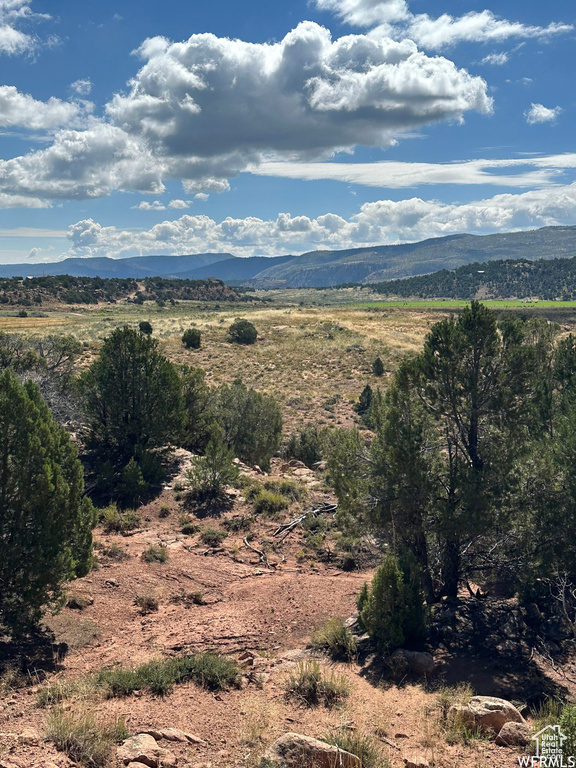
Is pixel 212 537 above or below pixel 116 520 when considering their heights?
below

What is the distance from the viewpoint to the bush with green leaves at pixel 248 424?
77.2ft

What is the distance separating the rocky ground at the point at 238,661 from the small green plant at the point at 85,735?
0.13m

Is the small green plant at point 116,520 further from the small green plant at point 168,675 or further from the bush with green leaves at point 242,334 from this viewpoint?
the bush with green leaves at point 242,334

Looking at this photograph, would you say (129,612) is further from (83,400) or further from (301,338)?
(301,338)

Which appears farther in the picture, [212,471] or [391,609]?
[212,471]

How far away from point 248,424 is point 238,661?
14.7 meters

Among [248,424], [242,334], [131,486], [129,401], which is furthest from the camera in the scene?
[242,334]

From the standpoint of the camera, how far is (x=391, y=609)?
10.3 metres

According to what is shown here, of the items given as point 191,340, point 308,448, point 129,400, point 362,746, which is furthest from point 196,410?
point 191,340

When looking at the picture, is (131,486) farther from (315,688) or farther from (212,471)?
(315,688)

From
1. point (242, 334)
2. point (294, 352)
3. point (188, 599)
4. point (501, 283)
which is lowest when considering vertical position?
point (188, 599)

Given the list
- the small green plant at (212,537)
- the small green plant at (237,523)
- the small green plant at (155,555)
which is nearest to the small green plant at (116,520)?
the small green plant at (155,555)

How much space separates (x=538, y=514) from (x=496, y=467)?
55.0 inches

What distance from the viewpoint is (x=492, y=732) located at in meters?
7.20
